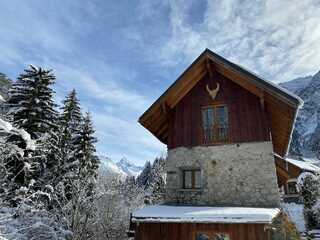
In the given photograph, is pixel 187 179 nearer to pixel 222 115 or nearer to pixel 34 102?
pixel 222 115

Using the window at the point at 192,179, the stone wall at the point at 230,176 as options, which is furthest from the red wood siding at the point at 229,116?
the window at the point at 192,179

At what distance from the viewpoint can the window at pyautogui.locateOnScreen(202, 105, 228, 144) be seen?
12.8 meters

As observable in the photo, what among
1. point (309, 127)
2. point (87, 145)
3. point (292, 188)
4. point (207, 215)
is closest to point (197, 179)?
point (207, 215)

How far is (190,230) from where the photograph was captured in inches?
413

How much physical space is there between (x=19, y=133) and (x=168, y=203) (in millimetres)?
9101

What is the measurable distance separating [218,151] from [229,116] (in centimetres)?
178

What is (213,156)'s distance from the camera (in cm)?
1258

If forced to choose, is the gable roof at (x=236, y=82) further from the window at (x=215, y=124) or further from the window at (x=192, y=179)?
the window at (x=192, y=179)

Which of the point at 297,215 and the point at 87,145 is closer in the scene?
the point at 297,215

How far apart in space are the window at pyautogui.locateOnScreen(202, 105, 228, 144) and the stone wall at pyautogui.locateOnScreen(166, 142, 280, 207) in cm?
47

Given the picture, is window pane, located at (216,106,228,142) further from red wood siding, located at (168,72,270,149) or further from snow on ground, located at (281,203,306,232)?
snow on ground, located at (281,203,306,232)

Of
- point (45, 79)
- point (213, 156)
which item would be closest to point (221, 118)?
point (213, 156)

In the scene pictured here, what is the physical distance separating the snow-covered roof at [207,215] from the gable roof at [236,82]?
14.3 ft

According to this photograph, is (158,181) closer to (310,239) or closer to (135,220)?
(310,239)
